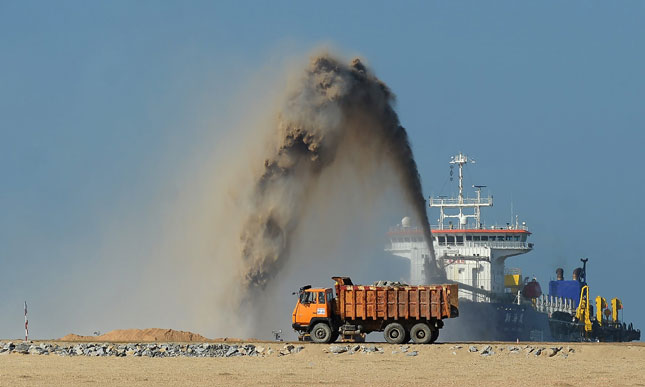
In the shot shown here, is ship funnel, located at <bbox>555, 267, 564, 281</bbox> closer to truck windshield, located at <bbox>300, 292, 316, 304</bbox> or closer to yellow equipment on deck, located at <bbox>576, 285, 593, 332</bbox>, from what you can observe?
yellow equipment on deck, located at <bbox>576, 285, 593, 332</bbox>

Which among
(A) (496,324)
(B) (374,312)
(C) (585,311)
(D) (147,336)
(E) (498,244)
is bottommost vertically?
(D) (147,336)

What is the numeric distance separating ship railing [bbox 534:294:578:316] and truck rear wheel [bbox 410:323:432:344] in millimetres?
42814

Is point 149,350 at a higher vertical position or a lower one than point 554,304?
lower

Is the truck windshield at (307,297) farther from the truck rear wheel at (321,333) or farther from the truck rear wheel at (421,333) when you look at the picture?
the truck rear wheel at (421,333)

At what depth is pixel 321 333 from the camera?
37.4 metres

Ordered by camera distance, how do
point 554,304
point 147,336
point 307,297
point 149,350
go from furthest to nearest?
point 554,304 → point 147,336 → point 307,297 → point 149,350

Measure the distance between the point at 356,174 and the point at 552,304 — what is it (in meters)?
39.2

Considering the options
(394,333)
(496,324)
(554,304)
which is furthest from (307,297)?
(554,304)

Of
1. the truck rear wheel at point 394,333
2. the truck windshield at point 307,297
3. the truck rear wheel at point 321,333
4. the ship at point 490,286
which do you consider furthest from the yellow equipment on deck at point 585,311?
the truck windshield at point 307,297

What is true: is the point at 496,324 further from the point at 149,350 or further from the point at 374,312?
the point at 149,350

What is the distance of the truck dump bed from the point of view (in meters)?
37.5

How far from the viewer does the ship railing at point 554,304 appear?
8044 cm

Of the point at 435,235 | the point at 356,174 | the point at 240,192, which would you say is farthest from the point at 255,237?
the point at 435,235

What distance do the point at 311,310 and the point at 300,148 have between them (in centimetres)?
1101
